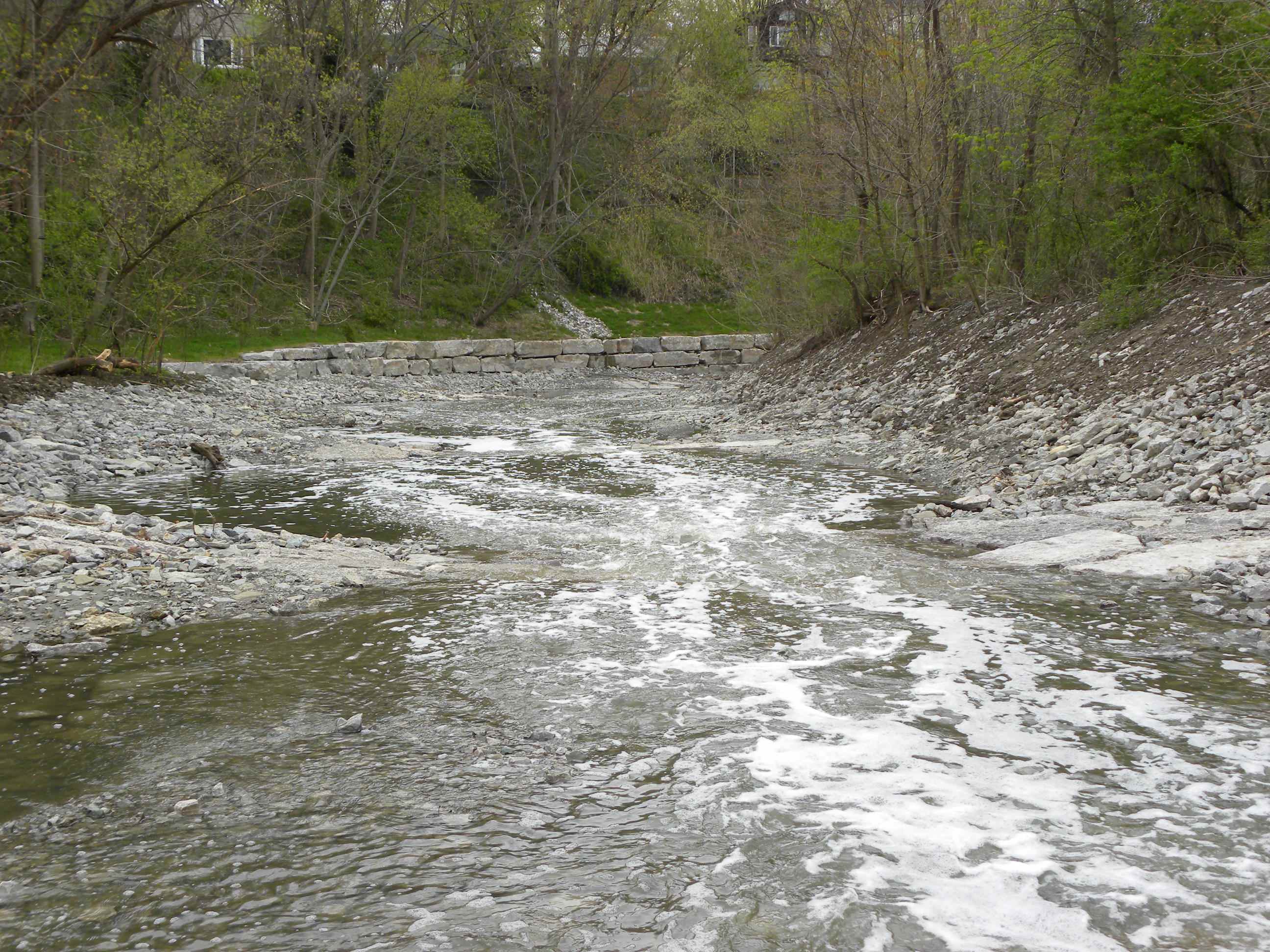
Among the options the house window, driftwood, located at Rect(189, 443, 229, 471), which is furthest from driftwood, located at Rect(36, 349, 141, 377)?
the house window

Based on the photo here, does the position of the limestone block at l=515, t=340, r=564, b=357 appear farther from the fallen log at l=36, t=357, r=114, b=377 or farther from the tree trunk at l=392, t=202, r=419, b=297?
the fallen log at l=36, t=357, r=114, b=377

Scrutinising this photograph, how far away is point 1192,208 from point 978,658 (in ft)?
31.6

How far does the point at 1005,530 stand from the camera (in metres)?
9.25

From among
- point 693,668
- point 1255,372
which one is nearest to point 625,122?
point 1255,372

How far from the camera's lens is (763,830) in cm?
423

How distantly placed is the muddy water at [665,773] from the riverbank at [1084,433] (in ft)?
2.72

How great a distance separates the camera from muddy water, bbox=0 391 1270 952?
11.8ft

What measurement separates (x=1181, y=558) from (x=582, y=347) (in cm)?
2854

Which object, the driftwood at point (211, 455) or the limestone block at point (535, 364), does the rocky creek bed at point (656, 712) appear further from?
the limestone block at point (535, 364)

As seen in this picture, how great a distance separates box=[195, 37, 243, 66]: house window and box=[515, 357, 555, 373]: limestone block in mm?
12527

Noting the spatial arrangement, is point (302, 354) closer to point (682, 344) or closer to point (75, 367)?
point (75, 367)

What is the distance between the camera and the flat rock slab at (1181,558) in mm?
7406

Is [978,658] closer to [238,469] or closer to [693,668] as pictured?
[693,668]

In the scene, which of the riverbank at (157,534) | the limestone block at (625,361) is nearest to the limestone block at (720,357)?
the limestone block at (625,361)
